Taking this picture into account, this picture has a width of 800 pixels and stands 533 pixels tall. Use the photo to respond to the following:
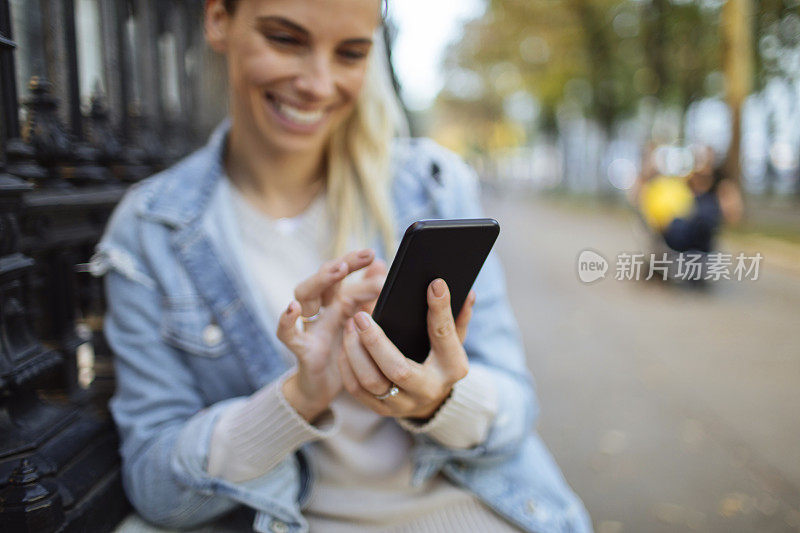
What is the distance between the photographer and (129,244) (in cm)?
141

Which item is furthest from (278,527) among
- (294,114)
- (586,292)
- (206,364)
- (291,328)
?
(586,292)

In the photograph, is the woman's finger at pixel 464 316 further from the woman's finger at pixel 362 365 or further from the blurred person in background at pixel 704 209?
the blurred person in background at pixel 704 209

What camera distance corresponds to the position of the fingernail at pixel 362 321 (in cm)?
95

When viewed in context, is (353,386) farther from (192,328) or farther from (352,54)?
(352,54)

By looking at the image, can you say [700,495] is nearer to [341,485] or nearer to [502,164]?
[341,485]

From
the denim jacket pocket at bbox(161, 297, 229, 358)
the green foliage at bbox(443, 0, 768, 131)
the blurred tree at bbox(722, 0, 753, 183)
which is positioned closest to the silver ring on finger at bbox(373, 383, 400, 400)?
the denim jacket pocket at bbox(161, 297, 229, 358)

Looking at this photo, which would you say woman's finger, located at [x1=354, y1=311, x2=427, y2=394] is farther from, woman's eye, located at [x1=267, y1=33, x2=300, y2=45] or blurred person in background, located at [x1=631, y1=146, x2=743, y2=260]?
blurred person in background, located at [x1=631, y1=146, x2=743, y2=260]

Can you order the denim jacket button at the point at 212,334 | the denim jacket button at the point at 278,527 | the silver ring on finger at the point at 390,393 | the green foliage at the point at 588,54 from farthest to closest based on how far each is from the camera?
the green foliage at the point at 588,54, the denim jacket button at the point at 212,334, the denim jacket button at the point at 278,527, the silver ring on finger at the point at 390,393

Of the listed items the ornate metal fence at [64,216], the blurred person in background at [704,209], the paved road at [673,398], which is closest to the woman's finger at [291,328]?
the ornate metal fence at [64,216]

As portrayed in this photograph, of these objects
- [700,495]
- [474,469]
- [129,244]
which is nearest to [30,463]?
[129,244]

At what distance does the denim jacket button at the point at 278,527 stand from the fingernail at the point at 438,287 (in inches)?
25.4

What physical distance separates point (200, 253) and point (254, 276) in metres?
0.14

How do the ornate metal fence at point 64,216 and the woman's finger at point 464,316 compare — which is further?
the ornate metal fence at point 64,216

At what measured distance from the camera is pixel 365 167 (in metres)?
1.56
